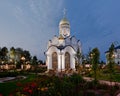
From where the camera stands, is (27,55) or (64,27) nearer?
(64,27)

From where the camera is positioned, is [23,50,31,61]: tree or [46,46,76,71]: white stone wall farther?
[23,50,31,61]: tree

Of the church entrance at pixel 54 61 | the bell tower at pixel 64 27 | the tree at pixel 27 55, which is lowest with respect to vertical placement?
the church entrance at pixel 54 61

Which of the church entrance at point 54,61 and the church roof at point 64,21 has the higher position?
the church roof at point 64,21

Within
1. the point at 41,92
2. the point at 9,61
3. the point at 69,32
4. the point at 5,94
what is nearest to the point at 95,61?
the point at 5,94

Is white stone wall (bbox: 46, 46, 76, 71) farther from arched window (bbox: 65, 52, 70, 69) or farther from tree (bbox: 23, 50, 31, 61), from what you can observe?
tree (bbox: 23, 50, 31, 61)

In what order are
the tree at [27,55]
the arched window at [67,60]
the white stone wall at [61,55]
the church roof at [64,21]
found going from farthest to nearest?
the tree at [27,55] < the church roof at [64,21] < the arched window at [67,60] < the white stone wall at [61,55]

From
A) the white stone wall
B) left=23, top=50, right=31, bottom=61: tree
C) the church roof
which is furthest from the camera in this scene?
left=23, top=50, right=31, bottom=61: tree

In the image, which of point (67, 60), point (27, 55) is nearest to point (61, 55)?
point (67, 60)

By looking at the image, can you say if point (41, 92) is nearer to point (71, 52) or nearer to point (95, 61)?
point (95, 61)

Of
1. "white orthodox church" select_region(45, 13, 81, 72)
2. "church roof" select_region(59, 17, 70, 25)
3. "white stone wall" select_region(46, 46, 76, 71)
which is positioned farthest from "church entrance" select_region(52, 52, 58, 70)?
"church roof" select_region(59, 17, 70, 25)

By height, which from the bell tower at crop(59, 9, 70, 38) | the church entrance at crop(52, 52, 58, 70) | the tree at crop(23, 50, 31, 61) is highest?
the bell tower at crop(59, 9, 70, 38)

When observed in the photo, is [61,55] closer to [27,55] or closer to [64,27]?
[64,27]

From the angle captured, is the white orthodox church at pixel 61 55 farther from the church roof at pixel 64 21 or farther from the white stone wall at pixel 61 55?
the church roof at pixel 64 21

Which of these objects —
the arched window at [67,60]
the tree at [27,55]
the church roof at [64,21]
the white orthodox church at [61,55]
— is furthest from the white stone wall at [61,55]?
the tree at [27,55]
